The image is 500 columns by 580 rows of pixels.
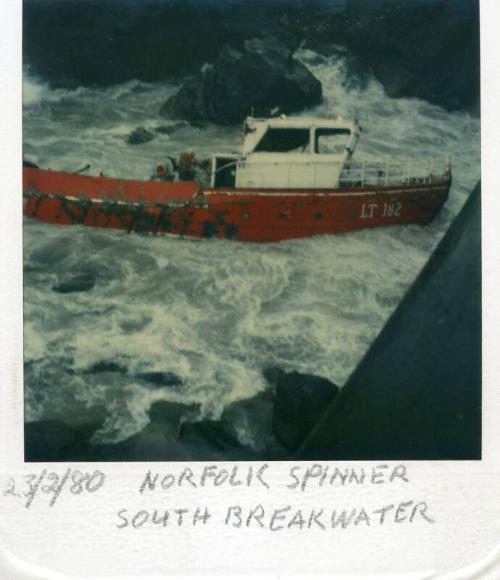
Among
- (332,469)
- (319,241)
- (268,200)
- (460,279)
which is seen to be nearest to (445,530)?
(332,469)

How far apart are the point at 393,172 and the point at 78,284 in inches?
64.6

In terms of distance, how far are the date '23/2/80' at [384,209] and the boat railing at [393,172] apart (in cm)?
11

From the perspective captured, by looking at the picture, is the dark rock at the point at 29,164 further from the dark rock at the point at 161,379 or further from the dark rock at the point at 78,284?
the dark rock at the point at 161,379

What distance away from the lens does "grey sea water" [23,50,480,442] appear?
3994 mm

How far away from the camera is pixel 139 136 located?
13.6ft

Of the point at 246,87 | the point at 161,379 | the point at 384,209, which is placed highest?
the point at 246,87

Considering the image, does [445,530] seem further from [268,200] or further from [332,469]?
[268,200]

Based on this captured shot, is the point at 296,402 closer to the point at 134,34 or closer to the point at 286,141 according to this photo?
the point at 286,141

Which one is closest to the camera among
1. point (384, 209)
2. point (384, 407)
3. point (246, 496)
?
point (246, 496)

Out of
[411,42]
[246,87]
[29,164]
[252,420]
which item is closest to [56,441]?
[252,420]

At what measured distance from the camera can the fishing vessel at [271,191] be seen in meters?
4.14

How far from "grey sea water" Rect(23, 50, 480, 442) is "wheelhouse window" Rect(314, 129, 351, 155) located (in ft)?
0.31

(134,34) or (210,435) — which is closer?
(210,435)

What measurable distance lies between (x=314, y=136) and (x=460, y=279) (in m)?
1.00
